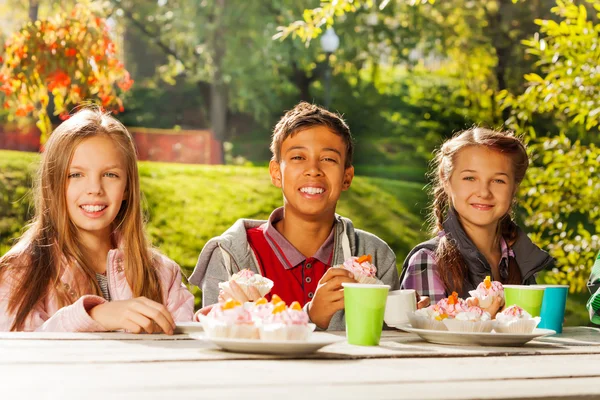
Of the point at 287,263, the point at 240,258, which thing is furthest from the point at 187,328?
the point at 287,263

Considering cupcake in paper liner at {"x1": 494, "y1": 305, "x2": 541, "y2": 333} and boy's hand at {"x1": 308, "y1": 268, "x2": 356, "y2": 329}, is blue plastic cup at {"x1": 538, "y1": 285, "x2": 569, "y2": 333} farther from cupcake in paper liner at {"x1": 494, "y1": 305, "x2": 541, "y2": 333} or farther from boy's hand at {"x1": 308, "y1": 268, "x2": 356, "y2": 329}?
boy's hand at {"x1": 308, "y1": 268, "x2": 356, "y2": 329}

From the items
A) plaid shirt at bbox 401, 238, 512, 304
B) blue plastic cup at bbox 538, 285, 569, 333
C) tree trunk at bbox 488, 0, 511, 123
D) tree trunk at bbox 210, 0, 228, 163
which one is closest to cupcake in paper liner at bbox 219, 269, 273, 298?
blue plastic cup at bbox 538, 285, 569, 333

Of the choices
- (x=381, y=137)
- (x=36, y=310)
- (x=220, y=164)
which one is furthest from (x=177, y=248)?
(x=36, y=310)

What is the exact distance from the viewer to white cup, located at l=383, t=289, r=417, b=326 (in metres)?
1.90

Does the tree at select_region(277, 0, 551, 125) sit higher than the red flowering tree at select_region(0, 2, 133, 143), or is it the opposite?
the tree at select_region(277, 0, 551, 125)

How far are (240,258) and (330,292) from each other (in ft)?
1.95

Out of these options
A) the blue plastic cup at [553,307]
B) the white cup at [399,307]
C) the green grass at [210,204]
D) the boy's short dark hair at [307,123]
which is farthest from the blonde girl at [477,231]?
the green grass at [210,204]

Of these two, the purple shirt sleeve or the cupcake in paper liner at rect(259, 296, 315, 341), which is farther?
the purple shirt sleeve

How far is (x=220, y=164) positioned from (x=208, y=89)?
2.08 feet

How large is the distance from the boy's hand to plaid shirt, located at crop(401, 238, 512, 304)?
71 cm

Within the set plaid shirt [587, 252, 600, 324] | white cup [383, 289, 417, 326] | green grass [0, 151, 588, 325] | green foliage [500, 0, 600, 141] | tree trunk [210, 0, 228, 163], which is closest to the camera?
white cup [383, 289, 417, 326]

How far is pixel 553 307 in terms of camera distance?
2146 millimetres

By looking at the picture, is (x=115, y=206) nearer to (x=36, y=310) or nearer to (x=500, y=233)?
(x=36, y=310)

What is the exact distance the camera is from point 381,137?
301 inches
